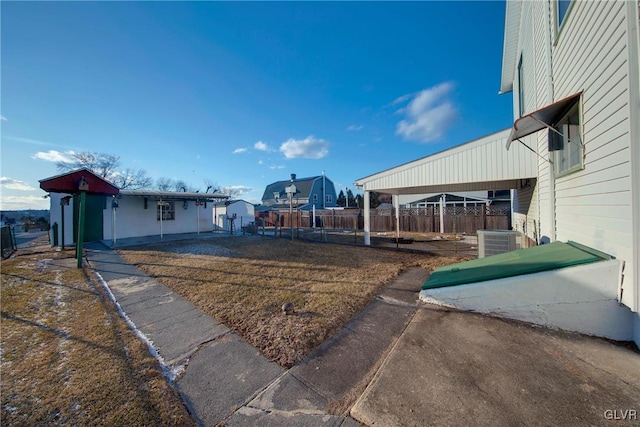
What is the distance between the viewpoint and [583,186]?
3191mm

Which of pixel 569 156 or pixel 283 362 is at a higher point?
pixel 569 156

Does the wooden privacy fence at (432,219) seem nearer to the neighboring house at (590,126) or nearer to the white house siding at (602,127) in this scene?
the neighboring house at (590,126)

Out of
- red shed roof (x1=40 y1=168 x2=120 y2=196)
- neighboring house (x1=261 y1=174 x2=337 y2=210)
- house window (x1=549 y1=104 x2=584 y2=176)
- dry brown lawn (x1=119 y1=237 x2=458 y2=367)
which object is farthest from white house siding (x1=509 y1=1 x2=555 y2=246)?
neighboring house (x1=261 y1=174 x2=337 y2=210)

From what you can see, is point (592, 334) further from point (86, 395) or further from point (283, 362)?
point (86, 395)

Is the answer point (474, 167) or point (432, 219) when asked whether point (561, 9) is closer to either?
point (474, 167)

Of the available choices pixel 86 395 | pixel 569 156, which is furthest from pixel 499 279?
pixel 86 395

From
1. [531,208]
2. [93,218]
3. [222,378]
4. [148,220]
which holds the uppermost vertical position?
[531,208]

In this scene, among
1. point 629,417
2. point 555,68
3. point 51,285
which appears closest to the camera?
point 629,417

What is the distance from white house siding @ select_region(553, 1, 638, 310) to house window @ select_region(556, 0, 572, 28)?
299mm

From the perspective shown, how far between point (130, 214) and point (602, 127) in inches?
663

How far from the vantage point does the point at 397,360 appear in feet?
7.64

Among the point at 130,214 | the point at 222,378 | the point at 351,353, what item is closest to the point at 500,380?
the point at 351,353

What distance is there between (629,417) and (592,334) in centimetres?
132

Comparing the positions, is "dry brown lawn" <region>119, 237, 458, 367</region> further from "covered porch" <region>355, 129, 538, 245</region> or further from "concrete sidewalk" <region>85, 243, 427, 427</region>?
"covered porch" <region>355, 129, 538, 245</region>
